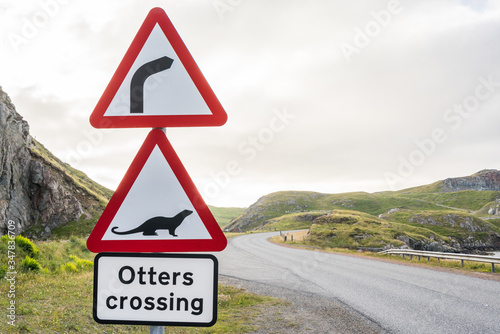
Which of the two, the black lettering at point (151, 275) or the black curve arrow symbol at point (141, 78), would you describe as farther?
the black curve arrow symbol at point (141, 78)

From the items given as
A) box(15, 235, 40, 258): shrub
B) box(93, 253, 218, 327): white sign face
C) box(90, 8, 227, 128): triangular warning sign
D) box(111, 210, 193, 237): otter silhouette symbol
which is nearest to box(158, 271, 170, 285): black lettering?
box(93, 253, 218, 327): white sign face

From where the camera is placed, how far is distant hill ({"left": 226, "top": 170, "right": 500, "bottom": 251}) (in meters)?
51.3

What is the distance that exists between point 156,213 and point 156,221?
0.05m

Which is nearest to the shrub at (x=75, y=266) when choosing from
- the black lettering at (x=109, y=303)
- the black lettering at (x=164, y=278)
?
the black lettering at (x=109, y=303)

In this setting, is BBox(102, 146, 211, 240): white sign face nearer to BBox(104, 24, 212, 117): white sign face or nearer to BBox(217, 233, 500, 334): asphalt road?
BBox(104, 24, 212, 117): white sign face

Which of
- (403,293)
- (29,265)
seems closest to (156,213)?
(29,265)

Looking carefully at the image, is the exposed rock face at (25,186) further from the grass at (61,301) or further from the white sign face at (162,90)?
the white sign face at (162,90)

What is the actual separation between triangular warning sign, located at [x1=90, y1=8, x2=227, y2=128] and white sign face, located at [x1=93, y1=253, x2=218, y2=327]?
84 centimetres

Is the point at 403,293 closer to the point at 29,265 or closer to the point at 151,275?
the point at 151,275

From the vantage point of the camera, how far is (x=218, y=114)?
79.7 inches

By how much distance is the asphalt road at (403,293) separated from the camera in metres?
7.55

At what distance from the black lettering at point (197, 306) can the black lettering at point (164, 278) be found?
19 centimetres

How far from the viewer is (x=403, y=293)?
1090cm

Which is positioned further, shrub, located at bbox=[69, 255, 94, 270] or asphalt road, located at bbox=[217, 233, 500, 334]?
shrub, located at bbox=[69, 255, 94, 270]
